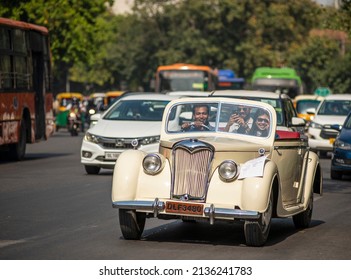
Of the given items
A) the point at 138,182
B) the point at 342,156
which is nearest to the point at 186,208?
the point at 138,182

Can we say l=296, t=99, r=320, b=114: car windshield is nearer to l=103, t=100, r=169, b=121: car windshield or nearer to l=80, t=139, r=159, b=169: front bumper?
l=103, t=100, r=169, b=121: car windshield

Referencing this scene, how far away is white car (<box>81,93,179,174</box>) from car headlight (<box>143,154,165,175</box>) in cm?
945

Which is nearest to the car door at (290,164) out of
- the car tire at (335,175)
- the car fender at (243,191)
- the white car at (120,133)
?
the car fender at (243,191)

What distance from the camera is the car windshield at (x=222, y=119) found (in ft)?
41.7

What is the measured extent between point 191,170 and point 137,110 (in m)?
Answer: 11.9

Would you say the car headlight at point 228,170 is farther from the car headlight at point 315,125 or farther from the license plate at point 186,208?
the car headlight at point 315,125

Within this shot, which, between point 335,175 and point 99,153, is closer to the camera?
point 99,153

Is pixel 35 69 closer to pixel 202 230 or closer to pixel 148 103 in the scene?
pixel 148 103

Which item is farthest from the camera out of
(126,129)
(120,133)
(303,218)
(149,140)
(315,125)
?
(315,125)

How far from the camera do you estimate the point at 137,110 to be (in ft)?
77.8

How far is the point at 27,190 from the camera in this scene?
19125 mm

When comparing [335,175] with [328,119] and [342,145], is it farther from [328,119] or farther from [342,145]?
[328,119]

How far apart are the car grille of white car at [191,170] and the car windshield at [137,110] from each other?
11.4 m

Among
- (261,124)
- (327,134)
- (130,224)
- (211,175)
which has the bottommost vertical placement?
(327,134)
